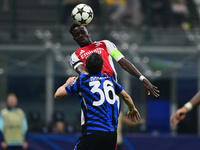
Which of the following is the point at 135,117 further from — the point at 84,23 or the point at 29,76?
the point at 29,76

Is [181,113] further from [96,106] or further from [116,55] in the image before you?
[116,55]

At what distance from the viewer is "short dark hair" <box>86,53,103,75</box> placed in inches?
206

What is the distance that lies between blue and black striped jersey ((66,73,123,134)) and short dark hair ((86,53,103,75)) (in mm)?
80

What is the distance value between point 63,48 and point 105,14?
1868mm

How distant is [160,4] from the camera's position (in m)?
15.7

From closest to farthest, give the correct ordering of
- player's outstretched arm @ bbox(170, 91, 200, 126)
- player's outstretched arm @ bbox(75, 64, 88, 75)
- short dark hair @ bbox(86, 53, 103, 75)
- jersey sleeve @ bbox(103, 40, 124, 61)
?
player's outstretched arm @ bbox(170, 91, 200, 126)
short dark hair @ bbox(86, 53, 103, 75)
player's outstretched arm @ bbox(75, 64, 88, 75)
jersey sleeve @ bbox(103, 40, 124, 61)

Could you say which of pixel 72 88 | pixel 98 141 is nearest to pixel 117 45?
pixel 72 88

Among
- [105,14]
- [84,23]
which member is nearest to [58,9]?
[105,14]

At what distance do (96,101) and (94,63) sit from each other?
0.43 metres

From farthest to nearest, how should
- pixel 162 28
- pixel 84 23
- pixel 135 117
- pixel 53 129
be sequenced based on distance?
pixel 162 28
pixel 53 129
pixel 84 23
pixel 135 117

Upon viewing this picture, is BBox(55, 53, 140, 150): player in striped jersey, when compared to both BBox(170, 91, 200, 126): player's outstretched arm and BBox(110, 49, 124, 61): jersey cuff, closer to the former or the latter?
BBox(110, 49, 124, 61): jersey cuff

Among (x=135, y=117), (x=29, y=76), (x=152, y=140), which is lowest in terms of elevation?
(x=152, y=140)

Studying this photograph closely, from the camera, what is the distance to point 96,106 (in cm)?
532

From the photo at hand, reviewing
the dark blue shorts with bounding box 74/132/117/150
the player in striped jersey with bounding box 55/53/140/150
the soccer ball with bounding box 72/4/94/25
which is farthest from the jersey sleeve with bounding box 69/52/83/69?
the dark blue shorts with bounding box 74/132/117/150
